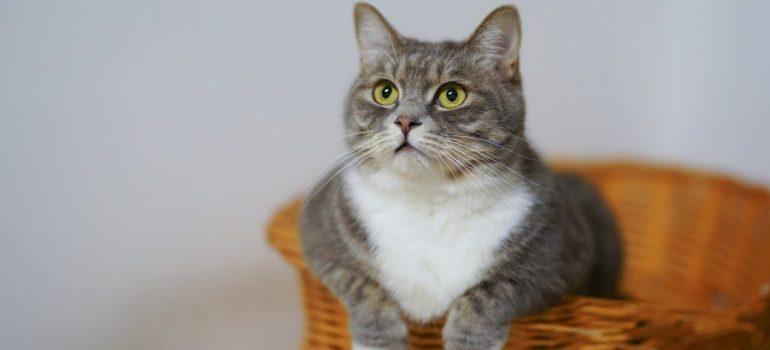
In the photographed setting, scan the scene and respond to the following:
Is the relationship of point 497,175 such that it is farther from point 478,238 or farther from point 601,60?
point 601,60

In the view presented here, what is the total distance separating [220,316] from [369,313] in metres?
0.99

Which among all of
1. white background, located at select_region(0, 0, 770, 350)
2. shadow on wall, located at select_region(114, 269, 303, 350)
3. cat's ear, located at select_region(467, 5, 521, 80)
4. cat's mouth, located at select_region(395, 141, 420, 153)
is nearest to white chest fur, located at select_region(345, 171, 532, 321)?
cat's mouth, located at select_region(395, 141, 420, 153)

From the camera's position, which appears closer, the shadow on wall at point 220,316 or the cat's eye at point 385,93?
the cat's eye at point 385,93

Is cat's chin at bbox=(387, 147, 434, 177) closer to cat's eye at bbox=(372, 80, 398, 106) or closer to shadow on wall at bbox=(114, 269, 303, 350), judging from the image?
cat's eye at bbox=(372, 80, 398, 106)

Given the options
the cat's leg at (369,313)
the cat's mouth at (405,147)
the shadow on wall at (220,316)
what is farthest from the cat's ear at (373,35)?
the shadow on wall at (220,316)

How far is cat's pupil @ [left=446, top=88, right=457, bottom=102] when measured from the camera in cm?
110

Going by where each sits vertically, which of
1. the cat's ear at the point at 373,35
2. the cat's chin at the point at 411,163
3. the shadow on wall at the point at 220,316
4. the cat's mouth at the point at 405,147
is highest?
the cat's ear at the point at 373,35

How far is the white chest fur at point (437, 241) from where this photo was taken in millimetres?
1092

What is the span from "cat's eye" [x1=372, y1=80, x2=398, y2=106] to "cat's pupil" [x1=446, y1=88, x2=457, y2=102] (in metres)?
0.10

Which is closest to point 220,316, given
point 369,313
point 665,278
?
point 369,313

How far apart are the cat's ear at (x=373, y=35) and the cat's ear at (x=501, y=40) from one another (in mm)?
157

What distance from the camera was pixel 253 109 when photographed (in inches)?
72.7

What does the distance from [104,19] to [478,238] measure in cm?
113

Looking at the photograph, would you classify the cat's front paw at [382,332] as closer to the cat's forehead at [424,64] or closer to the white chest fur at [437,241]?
the white chest fur at [437,241]
